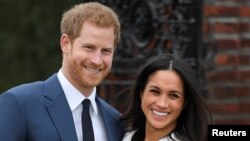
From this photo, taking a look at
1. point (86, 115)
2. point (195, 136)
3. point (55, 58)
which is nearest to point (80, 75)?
point (86, 115)

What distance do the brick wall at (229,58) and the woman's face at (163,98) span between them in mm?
1302

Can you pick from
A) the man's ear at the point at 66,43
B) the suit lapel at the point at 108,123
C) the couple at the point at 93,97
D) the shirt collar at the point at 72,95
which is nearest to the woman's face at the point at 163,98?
the couple at the point at 93,97

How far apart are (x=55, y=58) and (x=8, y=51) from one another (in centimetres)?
35

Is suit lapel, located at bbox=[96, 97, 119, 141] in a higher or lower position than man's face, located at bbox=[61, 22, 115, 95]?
lower

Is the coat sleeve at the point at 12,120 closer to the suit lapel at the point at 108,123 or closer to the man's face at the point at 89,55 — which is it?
the man's face at the point at 89,55

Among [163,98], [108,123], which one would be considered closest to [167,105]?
[163,98]

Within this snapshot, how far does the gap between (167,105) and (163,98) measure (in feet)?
0.13

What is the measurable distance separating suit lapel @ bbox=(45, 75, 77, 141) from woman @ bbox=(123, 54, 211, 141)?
1.44 feet

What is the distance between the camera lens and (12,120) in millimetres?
4453

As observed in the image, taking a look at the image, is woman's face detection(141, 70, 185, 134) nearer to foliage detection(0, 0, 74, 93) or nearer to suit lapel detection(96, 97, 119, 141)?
suit lapel detection(96, 97, 119, 141)

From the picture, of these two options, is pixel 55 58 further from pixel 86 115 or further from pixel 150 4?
pixel 86 115

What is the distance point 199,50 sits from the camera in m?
6.02

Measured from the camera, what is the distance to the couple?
4508 millimetres

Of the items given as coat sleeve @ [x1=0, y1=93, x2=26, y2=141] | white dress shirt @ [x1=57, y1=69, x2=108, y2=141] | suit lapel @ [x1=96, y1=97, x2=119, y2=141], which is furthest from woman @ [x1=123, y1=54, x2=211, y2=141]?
coat sleeve @ [x1=0, y1=93, x2=26, y2=141]
